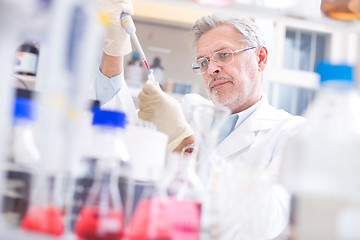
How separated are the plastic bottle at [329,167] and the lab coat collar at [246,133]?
114 cm

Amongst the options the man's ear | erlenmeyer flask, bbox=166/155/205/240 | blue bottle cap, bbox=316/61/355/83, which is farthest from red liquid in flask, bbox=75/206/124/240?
the man's ear

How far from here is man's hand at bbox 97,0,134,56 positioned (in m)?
1.30

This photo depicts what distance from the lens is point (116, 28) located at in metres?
1.47

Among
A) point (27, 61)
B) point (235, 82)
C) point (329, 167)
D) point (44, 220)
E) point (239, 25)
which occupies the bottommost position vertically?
point (44, 220)

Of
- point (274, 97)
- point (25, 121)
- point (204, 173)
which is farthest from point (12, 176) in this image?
point (274, 97)

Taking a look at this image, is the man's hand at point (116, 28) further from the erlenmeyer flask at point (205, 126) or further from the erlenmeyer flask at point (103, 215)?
the erlenmeyer flask at point (103, 215)

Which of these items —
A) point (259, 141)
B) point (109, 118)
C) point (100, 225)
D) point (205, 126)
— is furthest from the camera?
point (259, 141)

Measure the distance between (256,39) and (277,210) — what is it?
1390 mm

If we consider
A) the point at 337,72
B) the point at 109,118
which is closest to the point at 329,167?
the point at 337,72

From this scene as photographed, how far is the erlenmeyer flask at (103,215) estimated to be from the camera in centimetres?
60

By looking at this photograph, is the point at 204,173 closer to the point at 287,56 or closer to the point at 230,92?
the point at 230,92

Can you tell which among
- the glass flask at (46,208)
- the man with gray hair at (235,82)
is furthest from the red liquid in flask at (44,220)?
the man with gray hair at (235,82)

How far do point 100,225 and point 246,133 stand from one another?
1315mm

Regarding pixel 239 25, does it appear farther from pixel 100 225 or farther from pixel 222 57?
pixel 100 225
